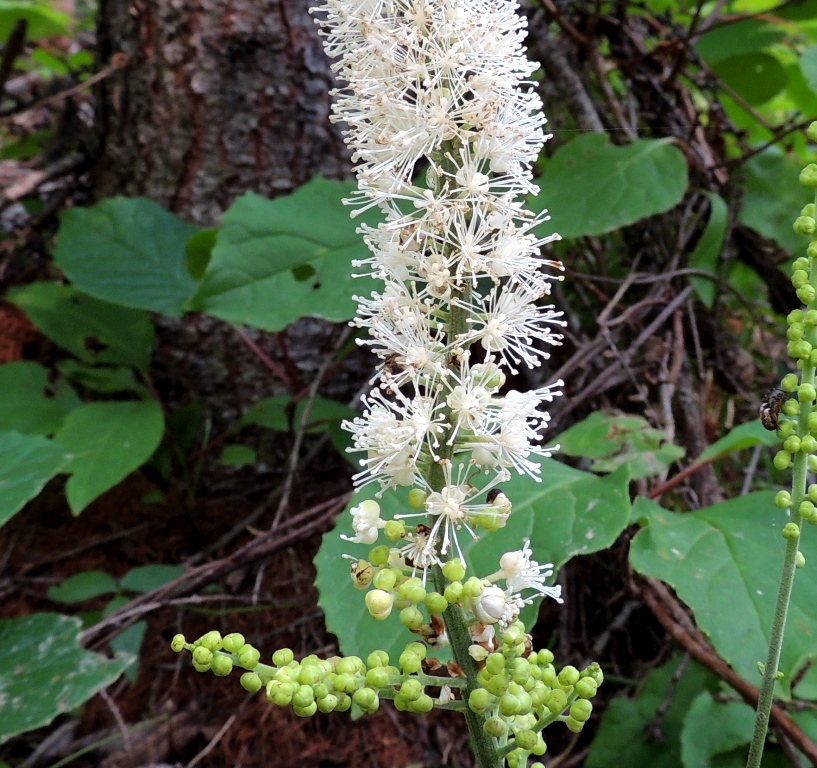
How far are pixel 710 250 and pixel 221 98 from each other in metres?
1.68

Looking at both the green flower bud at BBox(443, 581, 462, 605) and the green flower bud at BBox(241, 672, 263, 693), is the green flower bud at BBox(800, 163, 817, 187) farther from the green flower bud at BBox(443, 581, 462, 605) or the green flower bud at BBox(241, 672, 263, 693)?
the green flower bud at BBox(241, 672, 263, 693)

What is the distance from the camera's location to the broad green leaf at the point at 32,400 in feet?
6.85

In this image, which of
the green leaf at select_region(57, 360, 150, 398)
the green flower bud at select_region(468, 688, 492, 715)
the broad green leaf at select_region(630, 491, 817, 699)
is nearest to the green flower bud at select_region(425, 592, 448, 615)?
the green flower bud at select_region(468, 688, 492, 715)

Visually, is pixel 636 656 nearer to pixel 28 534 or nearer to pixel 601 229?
pixel 601 229

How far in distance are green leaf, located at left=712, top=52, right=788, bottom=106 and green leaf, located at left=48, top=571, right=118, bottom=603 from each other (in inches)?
111

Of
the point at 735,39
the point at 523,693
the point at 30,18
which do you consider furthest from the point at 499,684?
the point at 30,18

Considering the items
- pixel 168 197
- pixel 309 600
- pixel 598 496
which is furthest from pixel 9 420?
pixel 598 496

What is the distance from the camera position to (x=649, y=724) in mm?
1562

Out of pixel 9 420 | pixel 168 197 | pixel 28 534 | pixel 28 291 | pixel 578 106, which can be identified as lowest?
pixel 28 534

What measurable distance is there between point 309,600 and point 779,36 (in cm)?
259

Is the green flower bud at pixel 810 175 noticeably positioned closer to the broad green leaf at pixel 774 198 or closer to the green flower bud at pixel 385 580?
the green flower bud at pixel 385 580

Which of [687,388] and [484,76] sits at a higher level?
[484,76]

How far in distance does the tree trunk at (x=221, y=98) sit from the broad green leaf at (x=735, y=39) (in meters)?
1.43

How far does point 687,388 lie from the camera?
195 centimetres
